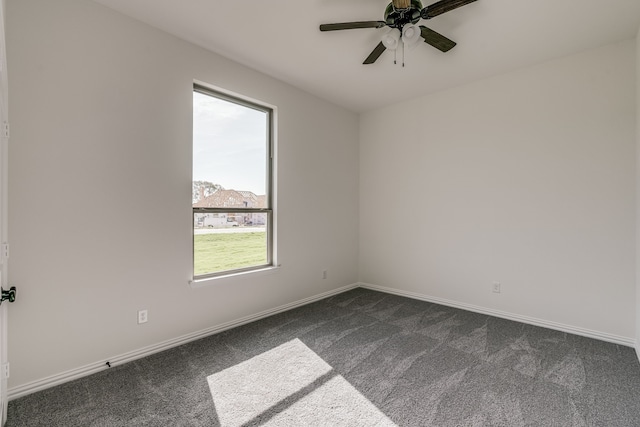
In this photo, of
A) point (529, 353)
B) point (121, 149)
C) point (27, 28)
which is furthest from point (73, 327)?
point (529, 353)

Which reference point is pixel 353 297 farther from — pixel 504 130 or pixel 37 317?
pixel 37 317

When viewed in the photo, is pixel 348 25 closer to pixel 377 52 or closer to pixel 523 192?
pixel 377 52

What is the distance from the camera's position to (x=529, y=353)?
8.27 feet

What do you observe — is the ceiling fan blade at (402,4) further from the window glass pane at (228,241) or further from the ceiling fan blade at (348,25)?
the window glass pane at (228,241)

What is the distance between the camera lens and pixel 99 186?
2252mm

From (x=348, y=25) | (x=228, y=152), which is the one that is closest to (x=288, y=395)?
(x=228, y=152)

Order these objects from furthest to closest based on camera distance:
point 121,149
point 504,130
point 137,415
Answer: point 504,130 < point 121,149 < point 137,415

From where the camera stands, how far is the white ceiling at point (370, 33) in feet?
7.50

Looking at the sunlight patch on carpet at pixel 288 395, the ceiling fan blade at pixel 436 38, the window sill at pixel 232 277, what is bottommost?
the sunlight patch on carpet at pixel 288 395

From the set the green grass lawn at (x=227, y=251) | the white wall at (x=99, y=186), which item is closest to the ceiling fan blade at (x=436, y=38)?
the white wall at (x=99, y=186)

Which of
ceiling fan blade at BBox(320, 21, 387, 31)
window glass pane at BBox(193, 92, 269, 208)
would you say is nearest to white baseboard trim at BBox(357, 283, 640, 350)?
window glass pane at BBox(193, 92, 269, 208)

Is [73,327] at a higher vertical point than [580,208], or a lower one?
lower

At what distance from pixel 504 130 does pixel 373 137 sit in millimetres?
1756

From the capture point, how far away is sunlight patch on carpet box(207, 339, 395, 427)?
1742mm
